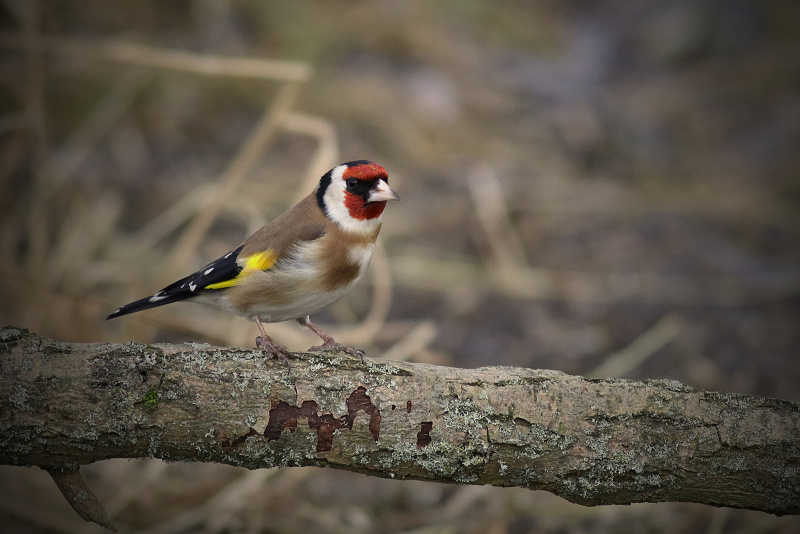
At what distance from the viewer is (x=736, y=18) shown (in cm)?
1009

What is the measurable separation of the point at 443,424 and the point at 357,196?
1.10 metres

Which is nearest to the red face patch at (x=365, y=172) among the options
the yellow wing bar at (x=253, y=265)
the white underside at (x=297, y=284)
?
the white underside at (x=297, y=284)

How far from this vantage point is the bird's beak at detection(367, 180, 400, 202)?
299 cm

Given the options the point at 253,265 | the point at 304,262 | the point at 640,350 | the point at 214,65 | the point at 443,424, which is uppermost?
the point at 640,350

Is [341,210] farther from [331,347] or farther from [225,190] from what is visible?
[225,190]

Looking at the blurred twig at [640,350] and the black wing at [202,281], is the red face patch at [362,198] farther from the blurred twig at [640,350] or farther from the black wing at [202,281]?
the blurred twig at [640,350]

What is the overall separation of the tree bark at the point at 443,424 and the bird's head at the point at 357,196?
0.77 m

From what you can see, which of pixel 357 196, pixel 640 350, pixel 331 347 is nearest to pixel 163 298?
pixel 331 347

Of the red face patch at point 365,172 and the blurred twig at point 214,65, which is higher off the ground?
the blurred twig at point 214,65

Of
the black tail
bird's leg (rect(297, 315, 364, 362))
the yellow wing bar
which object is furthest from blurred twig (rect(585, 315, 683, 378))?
the black tail

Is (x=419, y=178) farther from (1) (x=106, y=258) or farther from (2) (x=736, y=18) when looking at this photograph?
(2) (x=736, y=18)

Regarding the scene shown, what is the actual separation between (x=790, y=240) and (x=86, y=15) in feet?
24.9

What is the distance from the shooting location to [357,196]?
308 cm

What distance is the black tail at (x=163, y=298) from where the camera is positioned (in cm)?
293
